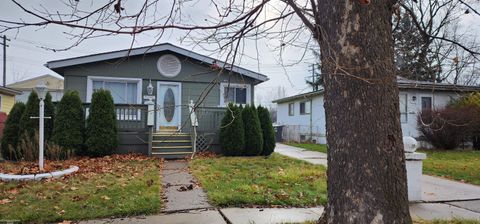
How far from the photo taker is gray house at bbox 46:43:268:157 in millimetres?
11656

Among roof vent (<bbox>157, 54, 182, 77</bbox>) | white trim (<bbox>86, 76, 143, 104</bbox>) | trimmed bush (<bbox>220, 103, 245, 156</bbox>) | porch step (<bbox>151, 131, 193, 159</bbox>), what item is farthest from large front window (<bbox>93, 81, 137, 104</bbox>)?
trimmed bush (<bbox>220, 103, 245, 156</bbox>)

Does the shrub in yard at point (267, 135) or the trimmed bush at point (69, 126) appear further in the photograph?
the shrub in yard at point (267, 135)

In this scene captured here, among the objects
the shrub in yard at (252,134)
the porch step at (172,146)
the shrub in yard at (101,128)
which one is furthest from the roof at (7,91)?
the shrub in yard at (252,134)

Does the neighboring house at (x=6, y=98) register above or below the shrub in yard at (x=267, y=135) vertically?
above

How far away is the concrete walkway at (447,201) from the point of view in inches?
188

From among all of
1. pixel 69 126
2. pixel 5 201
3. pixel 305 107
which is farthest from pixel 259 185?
pixel 305 107

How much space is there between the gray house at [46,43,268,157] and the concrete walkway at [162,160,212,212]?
4129 mm

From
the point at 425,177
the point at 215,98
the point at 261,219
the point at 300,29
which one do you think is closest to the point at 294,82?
the point at 300,29

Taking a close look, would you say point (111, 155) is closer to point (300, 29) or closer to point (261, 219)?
point (261, 219)

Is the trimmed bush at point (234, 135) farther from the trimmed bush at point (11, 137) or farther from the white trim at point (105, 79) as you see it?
the trimmed bush at point (11, 137)

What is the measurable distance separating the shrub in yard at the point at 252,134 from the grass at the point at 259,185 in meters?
2.26

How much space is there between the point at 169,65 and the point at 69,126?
5.05 metres

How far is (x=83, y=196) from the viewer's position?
17.4ft

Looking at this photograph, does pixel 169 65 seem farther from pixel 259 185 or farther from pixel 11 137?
pixel 259 185
